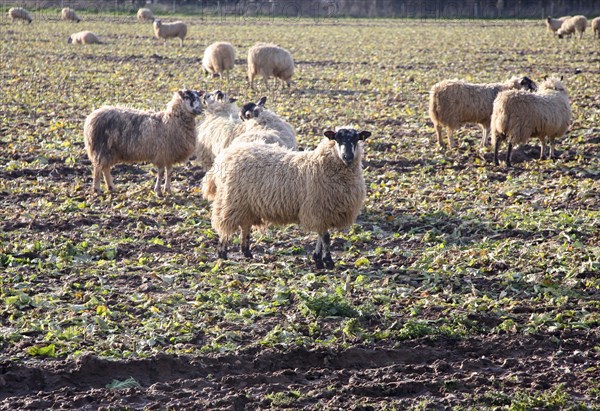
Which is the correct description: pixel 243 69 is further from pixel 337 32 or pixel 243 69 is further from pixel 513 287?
pixel 513 287

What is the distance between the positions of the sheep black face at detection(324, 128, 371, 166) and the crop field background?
1.23 m

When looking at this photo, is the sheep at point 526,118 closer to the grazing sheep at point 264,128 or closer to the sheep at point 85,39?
the grazing sheep at point 264,128

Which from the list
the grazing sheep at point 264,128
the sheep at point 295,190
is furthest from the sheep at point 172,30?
the sheep at point 295,190

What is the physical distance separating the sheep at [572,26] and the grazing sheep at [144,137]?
3212cm


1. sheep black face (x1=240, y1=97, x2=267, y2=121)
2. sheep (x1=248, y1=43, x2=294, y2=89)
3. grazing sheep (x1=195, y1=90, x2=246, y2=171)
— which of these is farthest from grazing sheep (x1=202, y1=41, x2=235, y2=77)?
sheep black face (x1=240, y1=97, x2=267, y2=121)

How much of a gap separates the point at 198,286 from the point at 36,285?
1674 mm

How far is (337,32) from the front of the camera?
4456 centimetres

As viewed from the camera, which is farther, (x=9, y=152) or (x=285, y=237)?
(x=9, y=152)

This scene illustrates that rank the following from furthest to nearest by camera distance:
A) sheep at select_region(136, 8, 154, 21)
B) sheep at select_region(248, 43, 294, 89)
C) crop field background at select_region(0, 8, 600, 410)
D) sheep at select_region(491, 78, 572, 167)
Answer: sheep at select_region(136, 8, 154, 21) → sheep at select_region(248, 43, 294, 89) → sheep at select_region(491, 78, 572, 167) → crop field background at select_region(0, 8, 600, 410)

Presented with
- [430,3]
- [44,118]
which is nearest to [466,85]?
[44,118]

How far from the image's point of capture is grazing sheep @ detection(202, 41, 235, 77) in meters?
25.2

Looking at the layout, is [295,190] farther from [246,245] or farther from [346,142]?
[246,245]

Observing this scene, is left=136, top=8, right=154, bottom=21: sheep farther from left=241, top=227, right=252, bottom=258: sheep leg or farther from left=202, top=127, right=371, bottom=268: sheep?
left=241, top=227, right=252, bottom=258: sheep leg

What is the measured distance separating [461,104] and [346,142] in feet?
22.6
